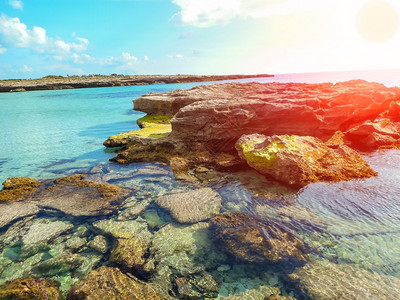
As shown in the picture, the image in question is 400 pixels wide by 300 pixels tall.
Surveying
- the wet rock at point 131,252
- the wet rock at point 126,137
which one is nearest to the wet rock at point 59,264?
the wet rock at point 131,252

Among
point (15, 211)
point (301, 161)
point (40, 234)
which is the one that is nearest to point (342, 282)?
point (301, 161)

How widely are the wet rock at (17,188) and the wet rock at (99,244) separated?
5189mm

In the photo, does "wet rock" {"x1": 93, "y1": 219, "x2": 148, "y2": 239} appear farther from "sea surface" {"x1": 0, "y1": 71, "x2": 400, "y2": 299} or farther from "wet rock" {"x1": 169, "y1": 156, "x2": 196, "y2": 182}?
"wet rock" {"x1": 169, "y1": 156, "x2": 196, "y2": 182}

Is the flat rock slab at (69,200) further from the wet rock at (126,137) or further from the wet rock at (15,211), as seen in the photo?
the wet rock at (126,137)

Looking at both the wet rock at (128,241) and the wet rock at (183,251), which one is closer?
the wet rock at (183,251)

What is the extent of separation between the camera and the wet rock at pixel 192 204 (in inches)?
323

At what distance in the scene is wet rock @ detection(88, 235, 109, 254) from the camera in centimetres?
684

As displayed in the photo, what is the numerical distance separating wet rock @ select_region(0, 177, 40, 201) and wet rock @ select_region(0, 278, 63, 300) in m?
5.63

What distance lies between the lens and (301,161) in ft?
35.0

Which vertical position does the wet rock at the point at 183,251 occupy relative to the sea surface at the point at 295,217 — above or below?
above

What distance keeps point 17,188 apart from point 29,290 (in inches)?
284

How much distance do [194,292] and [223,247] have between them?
5.40 ft

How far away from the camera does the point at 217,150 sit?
14984 millimetres

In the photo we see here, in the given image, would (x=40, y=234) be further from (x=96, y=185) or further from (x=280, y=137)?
(x=280, y=137)
